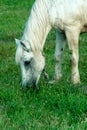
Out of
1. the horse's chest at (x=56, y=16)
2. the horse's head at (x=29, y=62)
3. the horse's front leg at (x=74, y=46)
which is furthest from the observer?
the horse's front leg at (x=74, y=46)

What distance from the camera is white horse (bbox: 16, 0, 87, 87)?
7605 mm

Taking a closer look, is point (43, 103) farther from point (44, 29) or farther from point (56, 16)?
point (56, 16)

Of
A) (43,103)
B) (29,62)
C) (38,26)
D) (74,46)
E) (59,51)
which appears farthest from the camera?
(59,51)

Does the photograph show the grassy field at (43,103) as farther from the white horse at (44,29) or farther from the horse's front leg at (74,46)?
the white horse at (44,29)

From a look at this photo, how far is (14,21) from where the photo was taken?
57.1 feet

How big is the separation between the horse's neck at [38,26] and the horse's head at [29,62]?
13 centimetres

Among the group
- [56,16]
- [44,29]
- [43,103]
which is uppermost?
[56,16]

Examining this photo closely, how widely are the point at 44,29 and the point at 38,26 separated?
14 centimetres

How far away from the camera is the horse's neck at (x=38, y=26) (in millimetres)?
7676

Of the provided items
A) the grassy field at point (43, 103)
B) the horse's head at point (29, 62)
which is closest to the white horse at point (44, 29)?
the horse's head at point (29, 62)

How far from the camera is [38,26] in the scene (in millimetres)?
7797

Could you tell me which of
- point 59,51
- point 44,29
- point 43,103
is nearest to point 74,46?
point 59,51

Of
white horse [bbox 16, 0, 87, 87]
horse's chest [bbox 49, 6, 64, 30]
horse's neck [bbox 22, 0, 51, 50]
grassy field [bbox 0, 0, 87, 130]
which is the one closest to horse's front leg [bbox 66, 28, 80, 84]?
white horse [bbox 16, 0, 87, 87]

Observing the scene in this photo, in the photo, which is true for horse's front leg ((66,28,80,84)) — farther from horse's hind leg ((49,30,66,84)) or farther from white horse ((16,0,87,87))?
horse's hind leg ((49,30,66,84))
